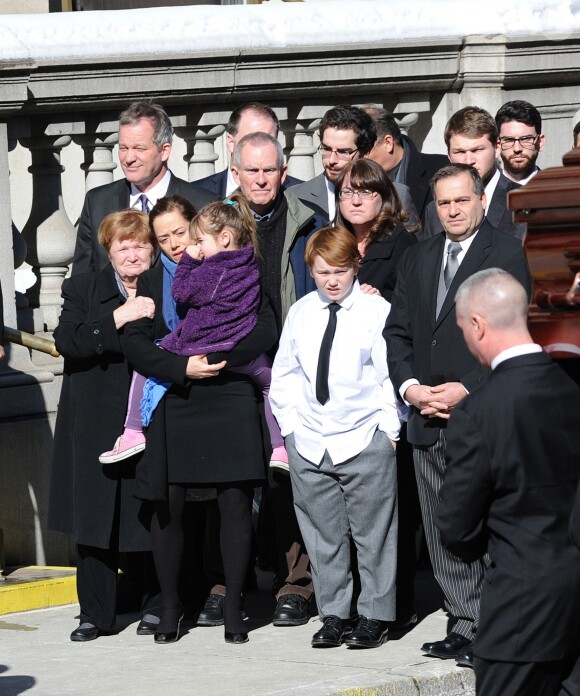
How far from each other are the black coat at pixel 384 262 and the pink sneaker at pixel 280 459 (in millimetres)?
771

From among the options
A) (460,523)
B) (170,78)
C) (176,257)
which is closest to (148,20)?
(170,78)

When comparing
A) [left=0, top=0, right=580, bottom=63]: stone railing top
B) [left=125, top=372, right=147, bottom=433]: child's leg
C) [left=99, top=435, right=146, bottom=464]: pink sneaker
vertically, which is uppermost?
[left=0, top=0, right=580, bottom=63]: stone railing top

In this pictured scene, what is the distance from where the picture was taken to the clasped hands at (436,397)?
7.00 meters

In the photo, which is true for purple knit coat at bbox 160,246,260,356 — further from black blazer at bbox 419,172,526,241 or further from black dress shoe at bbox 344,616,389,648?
black dress shoe at bbox 344,616,389,648

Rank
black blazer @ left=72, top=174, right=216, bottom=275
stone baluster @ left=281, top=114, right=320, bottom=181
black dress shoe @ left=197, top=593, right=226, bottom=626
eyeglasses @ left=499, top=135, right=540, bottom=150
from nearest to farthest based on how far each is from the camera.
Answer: black dress shoe @ left=197, top=593, right=226, bottom=626, black blazer @ left=72, top=174, right=216, bottom=275, eyeglasses @ left=499, top=135, right=540, bottom=150, stone baluster @ left=281, top=114, right=320, bottom=181

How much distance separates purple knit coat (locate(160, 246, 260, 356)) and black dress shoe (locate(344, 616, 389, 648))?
1214mm

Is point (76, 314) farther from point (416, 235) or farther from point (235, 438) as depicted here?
point (416, 235)

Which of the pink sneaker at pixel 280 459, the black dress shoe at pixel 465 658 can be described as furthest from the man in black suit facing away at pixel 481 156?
the black dress shoe at pixel 465 658

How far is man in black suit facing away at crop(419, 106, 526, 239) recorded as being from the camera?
7996 millimetres

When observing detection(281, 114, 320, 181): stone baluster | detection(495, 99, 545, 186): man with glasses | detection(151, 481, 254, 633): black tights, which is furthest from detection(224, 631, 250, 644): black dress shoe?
A: detection(281, 114, 320, 181): stone baluster

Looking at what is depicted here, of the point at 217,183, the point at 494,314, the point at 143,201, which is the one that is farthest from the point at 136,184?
the point at 494,314

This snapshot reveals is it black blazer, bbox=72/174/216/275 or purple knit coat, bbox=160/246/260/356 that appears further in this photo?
black blazer, bbox=72/174/216/275

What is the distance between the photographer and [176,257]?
7406mm

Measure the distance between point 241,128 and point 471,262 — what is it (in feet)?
4.66
